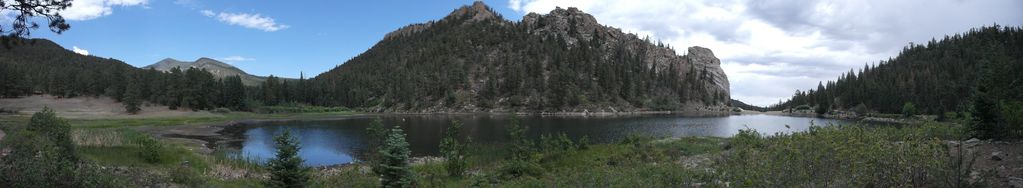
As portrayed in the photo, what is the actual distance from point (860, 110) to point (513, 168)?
7282 inches

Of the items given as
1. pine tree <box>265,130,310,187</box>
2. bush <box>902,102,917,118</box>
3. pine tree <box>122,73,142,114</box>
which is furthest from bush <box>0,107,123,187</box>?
bush <box>902,102,917,118</box>

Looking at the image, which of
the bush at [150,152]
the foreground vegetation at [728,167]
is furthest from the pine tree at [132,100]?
the foreground vegetation at [728,167]

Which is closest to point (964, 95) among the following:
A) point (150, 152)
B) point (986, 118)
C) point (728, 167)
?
point (986, 118)

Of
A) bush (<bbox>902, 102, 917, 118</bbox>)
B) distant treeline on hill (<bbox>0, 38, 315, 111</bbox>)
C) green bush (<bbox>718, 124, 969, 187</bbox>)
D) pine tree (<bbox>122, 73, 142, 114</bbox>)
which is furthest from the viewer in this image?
distant treeline on hill (<bbox>0, 38, 315, 111</bbox>)

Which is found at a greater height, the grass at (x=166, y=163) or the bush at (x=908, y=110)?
the bush at (x=908, y=110)

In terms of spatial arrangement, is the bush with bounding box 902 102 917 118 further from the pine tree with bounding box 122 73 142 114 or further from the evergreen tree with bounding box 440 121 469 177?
the pine tree with bounding box 122 73 142 114

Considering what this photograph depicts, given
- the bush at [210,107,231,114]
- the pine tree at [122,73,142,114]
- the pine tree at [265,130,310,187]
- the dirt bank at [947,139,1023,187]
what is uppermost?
the pine tree at [122,73,142,114]

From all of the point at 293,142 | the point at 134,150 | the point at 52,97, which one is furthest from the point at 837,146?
the point at 52,97

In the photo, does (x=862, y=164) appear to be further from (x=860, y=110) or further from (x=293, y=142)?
(x=860, y=110)

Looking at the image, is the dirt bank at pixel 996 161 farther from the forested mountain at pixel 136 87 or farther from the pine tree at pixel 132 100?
the forested mountain at pixel 136 87

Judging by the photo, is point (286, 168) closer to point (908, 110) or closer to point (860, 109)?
point (908, 110)

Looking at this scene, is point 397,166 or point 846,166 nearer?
point 846,166

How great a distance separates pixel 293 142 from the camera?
17406 mm

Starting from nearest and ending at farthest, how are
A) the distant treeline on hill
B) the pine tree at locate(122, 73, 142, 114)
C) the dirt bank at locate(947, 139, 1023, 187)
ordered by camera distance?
the dirt bank at locate(947, 139, 1023, 187), the pine tree at locate(122, 73, 142, 114), the distant treeline on hill
